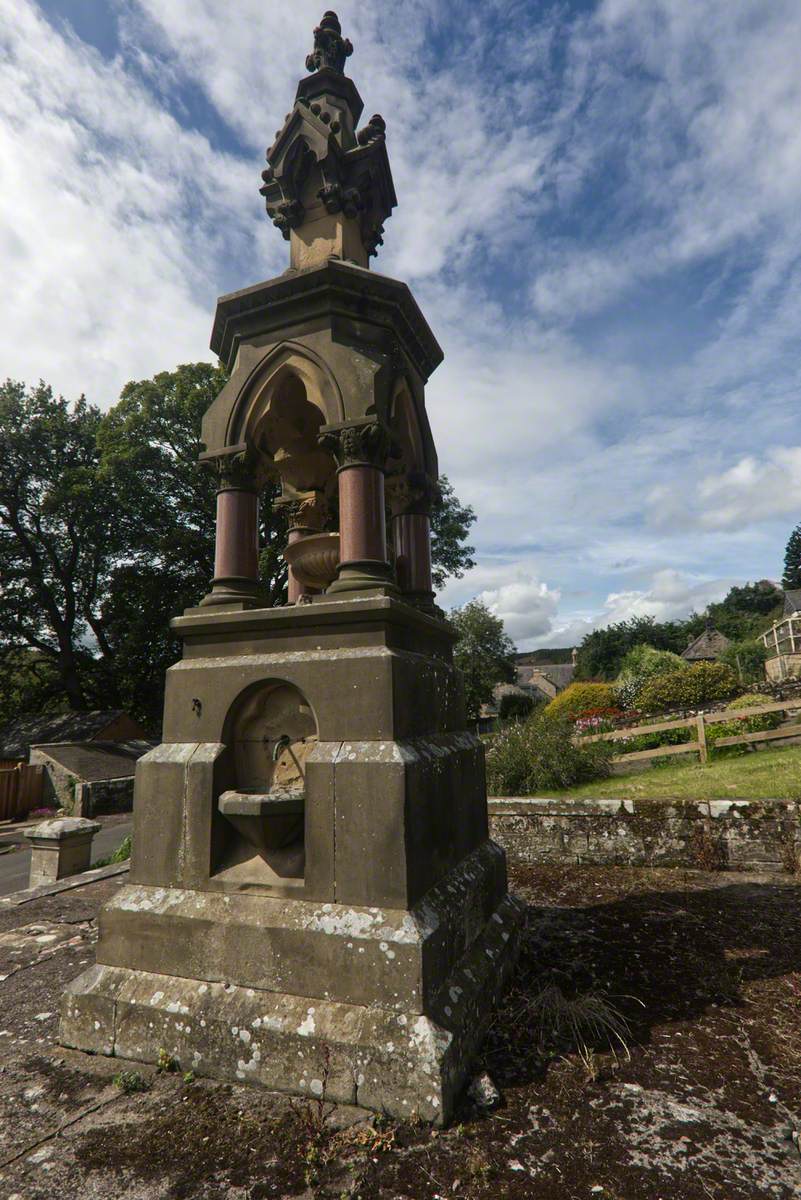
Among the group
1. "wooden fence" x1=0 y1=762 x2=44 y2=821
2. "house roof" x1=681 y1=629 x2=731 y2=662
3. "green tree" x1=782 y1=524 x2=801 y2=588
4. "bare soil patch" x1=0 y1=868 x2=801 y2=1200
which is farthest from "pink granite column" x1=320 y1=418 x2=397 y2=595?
"green tree" x1=782 y1=524 x2=801 y2=588

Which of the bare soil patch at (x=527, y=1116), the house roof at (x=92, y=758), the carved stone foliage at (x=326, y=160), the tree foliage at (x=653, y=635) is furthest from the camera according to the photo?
the tree foliage at (x=653, y=635)

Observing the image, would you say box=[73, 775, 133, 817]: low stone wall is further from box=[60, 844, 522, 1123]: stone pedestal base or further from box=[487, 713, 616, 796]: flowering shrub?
box=[60, 844, 522, 1123]: stone pedestal base

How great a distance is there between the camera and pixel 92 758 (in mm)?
19906

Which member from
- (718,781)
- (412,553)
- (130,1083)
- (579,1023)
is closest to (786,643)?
(718,781)

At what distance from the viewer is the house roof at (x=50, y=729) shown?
21.8 m

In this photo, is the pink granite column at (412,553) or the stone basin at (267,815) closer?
the stone basin at (267,815)

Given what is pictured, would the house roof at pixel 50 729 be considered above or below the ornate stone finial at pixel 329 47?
below

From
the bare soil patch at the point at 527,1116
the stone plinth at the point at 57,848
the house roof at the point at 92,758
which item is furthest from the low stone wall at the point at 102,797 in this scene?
A: the bare soil patch at the point at 527,1116

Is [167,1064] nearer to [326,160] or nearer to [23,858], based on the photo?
[326,160]

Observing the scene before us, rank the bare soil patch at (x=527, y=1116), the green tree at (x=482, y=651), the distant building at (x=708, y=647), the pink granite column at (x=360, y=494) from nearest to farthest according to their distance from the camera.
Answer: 1. the bare soil patch at (x=527, y=1116)
2. the pink granite column at (x=360, y=494)
3. the green tree at (x=482, y=651)
4. the distant building at (x=708, y=647)

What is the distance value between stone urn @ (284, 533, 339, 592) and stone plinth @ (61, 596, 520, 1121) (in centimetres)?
83

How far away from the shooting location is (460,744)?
4191 millimetres

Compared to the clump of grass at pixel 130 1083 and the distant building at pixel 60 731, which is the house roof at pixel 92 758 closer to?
the distant building at pixel 60 731

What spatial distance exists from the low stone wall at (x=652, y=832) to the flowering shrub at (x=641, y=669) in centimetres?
2145
